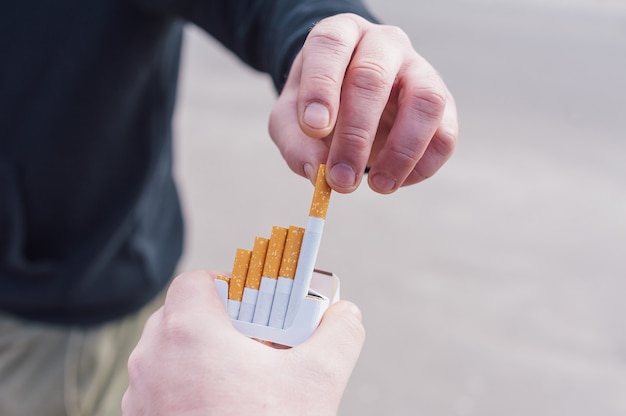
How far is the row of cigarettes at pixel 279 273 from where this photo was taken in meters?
0.40

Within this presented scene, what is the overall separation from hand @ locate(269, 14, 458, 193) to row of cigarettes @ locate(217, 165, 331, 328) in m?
0.02

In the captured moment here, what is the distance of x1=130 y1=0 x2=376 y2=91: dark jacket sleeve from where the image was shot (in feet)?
1.78

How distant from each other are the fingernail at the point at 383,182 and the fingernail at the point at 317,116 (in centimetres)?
5

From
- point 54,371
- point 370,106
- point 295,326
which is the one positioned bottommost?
point 54,371

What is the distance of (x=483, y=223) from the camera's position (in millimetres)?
1446

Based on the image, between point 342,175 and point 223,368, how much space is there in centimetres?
13

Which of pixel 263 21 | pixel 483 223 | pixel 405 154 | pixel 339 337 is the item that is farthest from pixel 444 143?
pixel 483 223

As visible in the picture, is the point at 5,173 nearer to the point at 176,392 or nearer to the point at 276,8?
the point at 276,8

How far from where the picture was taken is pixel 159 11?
75 centimetres

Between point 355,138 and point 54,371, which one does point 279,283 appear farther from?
point 54,371

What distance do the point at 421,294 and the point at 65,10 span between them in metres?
0.82

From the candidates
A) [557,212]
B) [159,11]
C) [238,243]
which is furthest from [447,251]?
[159,11]

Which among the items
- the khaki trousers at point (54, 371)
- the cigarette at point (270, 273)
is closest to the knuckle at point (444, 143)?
the cigarette at point (270, 273)

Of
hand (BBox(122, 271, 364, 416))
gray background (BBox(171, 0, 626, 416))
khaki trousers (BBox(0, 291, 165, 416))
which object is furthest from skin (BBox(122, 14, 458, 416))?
gray background (BBox(171, 0, 626, 416))
